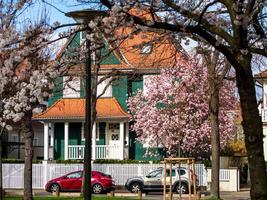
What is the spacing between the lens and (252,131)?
11.5 meters

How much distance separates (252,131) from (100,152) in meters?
34.2

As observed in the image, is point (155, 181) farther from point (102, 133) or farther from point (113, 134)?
point (102, 133)

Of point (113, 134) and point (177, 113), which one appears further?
point (113, 134)

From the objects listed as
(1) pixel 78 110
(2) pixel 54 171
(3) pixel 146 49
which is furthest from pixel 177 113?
(3) pixel 146 49

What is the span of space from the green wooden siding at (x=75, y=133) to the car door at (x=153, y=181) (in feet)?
36.5

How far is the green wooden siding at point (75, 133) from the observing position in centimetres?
4688

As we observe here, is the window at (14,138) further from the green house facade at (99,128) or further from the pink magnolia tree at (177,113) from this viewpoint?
the pink magnolia tree at (177,113)

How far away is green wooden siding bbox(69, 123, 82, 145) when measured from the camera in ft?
154

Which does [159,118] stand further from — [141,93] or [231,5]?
[231,5]

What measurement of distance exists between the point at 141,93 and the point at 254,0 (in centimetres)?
3412

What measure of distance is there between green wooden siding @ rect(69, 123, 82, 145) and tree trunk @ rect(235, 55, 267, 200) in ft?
117

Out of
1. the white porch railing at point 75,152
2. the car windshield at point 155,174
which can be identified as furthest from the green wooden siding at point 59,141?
the car windshield at point 155,174

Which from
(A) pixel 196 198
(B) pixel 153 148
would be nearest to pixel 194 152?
(B) pixel 153 148

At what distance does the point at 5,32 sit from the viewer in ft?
37.9
